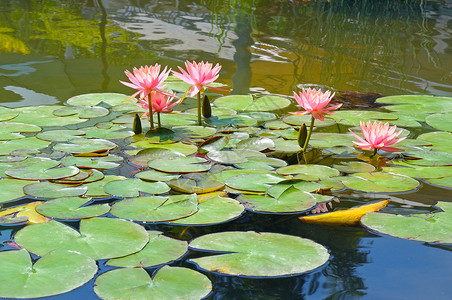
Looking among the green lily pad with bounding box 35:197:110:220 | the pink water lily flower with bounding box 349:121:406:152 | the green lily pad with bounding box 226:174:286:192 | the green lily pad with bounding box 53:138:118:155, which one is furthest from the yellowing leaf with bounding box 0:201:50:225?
the pink water lily flower with bounding box 349:121:406:152

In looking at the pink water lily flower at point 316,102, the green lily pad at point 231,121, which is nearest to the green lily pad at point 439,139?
the pink water lily flower at point 316,102

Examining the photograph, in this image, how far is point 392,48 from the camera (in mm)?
3801

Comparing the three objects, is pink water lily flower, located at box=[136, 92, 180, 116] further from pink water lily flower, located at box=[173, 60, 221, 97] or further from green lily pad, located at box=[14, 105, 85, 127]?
green lily pad, located at box=[14, 105, 85, 127]

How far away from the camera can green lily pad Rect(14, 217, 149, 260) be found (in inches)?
44.4

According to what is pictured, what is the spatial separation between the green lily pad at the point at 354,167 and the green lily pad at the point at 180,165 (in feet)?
1.49

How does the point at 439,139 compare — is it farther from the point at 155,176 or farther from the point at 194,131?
the point at 155,176

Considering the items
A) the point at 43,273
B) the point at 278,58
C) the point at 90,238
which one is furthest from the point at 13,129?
the point at 278,58

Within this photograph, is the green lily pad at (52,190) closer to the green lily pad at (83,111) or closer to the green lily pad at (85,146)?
the green lily pad at (85,146)

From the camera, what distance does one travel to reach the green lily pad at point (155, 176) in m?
1.55

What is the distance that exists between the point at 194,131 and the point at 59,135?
521mm

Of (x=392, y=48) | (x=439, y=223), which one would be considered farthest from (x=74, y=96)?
(x=392, y=48)

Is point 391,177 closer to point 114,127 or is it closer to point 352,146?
point 352,146

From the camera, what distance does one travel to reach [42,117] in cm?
214

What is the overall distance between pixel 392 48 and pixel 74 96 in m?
2.47
